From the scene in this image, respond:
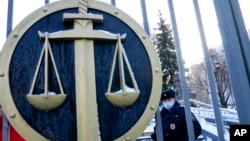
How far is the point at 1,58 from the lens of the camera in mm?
784

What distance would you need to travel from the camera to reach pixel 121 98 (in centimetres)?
81

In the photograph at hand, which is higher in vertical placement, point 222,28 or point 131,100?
point 222,28

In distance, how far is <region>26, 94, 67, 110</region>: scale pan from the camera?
0.75 meters

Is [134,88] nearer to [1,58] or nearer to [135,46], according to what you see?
[135,46]

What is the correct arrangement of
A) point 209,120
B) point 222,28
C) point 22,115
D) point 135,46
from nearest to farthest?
point 22,115 < point 135,46 < point 222,28 < point 209,120

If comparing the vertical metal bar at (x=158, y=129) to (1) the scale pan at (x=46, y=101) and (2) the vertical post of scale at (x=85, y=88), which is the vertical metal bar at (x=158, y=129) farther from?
(1) the scale pan at (x=46, y=101)

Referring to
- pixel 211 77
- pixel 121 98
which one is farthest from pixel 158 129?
pixel 211 77

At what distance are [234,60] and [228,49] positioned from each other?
54mm

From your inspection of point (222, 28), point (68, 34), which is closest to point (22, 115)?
point (68, 34)

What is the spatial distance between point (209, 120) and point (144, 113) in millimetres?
4207

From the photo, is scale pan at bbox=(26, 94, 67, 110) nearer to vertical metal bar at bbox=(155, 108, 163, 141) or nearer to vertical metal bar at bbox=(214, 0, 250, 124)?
vertical metal bar at bbox=(155, 108, 163, 141)

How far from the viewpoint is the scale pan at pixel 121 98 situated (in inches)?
31.7

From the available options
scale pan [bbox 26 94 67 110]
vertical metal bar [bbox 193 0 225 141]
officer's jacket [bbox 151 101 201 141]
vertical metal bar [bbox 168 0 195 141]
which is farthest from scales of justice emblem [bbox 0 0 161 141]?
officer's jacket [bbox 151 101 201 141]

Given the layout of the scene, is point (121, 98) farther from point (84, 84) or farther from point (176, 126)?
point (176, 126)
